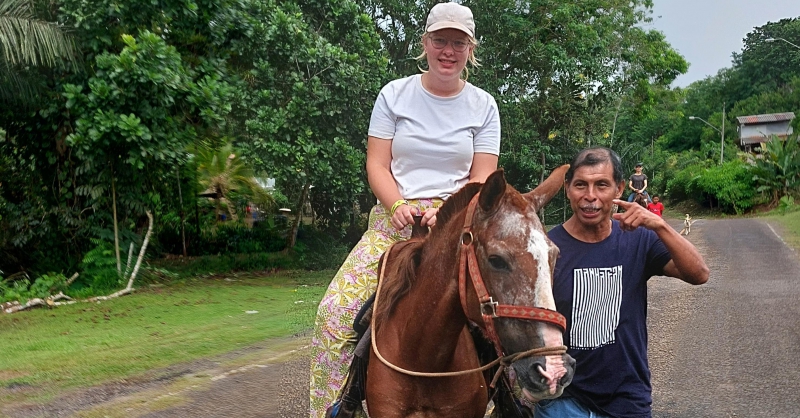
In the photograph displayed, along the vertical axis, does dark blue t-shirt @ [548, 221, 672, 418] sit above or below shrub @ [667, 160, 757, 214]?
above

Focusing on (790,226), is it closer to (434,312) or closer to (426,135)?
(426,135)

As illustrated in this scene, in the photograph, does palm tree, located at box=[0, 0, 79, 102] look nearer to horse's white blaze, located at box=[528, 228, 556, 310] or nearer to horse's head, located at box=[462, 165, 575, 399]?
horse's head, located at box=[462, 165, 575, 399]

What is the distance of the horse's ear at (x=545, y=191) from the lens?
2547 mm

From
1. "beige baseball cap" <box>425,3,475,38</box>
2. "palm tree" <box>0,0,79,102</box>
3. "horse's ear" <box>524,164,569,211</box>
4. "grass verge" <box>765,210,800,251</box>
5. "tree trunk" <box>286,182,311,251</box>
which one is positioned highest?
"palm tree" <box>0,0,79,102</box>

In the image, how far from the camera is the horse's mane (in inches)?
104

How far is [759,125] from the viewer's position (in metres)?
59.3

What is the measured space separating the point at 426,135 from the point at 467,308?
112cm

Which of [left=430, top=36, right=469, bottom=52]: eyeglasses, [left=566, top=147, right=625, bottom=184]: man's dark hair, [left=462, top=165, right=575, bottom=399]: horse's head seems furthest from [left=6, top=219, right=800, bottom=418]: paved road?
[left=462, top=165, right=575, bottom=399]: horse's head

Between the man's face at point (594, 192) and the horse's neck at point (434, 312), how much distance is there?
2.22 ft

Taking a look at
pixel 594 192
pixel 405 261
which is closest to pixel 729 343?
pixel 594 192

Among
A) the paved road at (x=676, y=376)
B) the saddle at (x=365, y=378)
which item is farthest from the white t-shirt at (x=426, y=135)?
the paved road at (x=676, y=376)

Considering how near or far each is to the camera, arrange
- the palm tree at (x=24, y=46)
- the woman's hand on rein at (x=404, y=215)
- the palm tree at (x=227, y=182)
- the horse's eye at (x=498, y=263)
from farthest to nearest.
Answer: the palm tree at (x=227, y=182), the palm tree at (x=24, y=46), the woman's hand on rein at (x=404, y=215), the horse's eye at (x=498, y=263)

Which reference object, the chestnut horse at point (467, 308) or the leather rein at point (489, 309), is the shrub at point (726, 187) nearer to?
the chestnut horse at point (467, 308)

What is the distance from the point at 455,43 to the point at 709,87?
8046 centimetres
